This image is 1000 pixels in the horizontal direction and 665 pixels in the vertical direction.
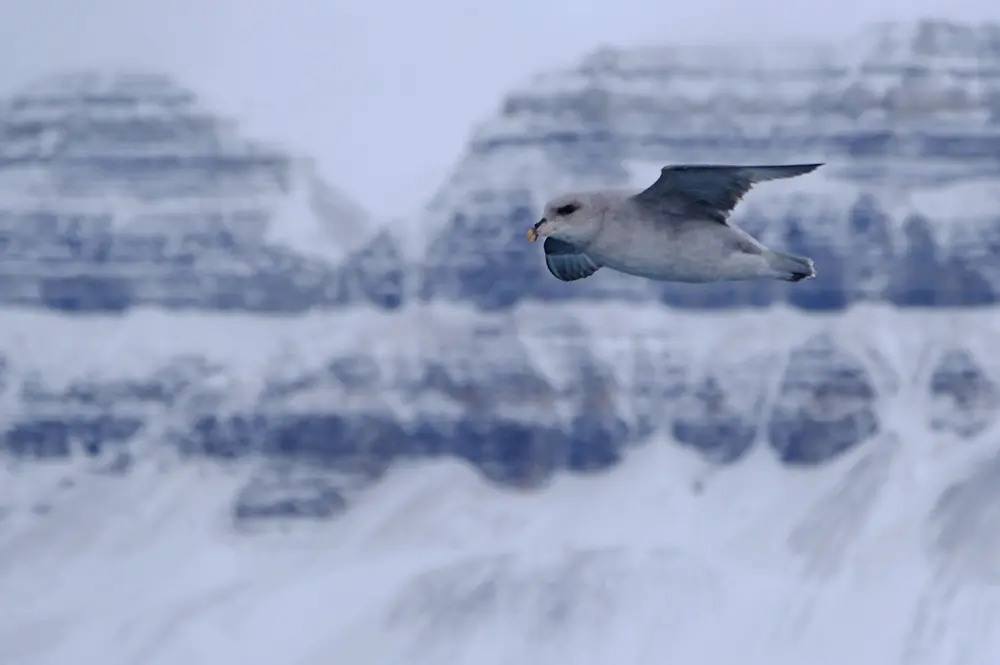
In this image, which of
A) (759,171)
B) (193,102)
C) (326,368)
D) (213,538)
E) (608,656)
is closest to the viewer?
(759,171)

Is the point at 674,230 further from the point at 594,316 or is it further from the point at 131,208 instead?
the point at 131,208

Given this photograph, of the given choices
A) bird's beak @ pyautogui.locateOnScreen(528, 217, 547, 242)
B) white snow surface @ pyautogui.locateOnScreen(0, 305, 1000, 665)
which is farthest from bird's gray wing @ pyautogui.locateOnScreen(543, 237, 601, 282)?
white snow surface @ pyautogui.locateOnScreen(0, 305, 1000, 665)

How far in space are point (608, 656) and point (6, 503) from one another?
44027 mm

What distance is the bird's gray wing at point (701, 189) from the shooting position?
31.7 ft

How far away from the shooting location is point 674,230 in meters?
10.1

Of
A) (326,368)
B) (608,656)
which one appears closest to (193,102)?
(326,368)

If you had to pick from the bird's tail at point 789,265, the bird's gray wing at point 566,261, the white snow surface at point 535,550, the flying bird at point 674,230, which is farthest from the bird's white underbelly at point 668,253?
the white snow surface at point 535,550

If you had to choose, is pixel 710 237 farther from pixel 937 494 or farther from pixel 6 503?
pixel 6 503

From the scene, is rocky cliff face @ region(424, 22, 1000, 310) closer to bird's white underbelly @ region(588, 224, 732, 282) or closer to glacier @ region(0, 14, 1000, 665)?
glacier @ region(0, 14, 1000, 665)

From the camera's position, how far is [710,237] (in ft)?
32.9

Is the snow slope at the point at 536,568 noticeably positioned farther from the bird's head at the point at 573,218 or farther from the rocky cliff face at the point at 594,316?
the bird's head at the point at 573,218

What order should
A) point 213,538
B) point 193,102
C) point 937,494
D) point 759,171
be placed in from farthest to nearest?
point 193,102, point 213,538, point 937,494, point 759,171

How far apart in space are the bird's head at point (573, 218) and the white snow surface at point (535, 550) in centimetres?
8027

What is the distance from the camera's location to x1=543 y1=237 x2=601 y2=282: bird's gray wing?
11094 mm
